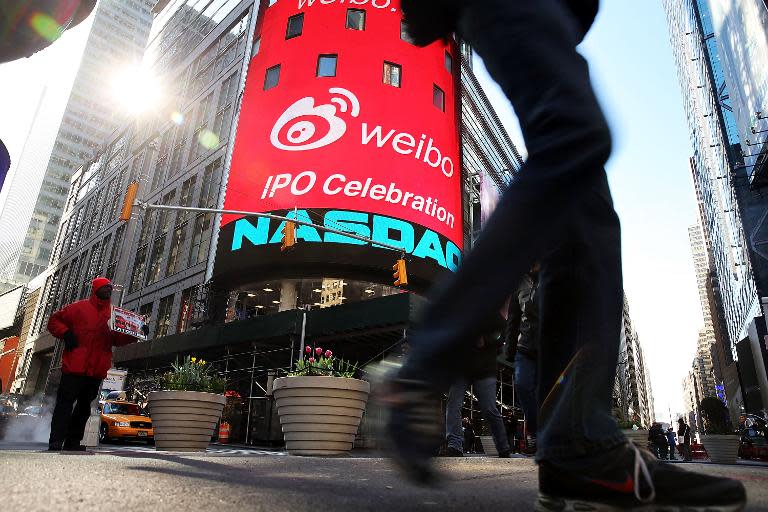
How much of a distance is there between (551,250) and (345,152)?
17.0 m

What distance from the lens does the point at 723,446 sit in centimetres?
651

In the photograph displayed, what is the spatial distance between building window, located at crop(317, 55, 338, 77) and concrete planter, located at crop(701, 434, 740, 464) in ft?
56.7

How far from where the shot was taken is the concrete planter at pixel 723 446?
6.47 m

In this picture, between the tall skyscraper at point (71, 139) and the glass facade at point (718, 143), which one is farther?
the tall skyscraper at point (71, 139)

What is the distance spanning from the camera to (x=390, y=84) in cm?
1936

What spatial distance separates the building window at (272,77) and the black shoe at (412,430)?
20.8 metres

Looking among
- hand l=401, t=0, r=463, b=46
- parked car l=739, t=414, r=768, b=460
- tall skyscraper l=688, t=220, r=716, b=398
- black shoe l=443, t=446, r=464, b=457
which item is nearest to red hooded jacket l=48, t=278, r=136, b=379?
black shoe l=443, t=446, r=464, b=457

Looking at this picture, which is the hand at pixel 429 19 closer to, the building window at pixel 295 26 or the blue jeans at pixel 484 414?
the blue jeans at pixel 484 414

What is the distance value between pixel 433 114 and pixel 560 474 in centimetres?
1992

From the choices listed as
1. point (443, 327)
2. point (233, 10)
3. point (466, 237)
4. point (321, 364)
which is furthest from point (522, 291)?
point (233, 10)

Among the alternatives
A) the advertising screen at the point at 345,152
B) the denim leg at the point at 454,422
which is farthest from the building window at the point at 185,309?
the denim leg at the point at 454,422

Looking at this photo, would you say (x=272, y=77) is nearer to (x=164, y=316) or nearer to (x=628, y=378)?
(x=164, y=316)

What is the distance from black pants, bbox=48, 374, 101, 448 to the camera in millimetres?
4215

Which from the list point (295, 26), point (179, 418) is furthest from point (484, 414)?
point (295, 26)
